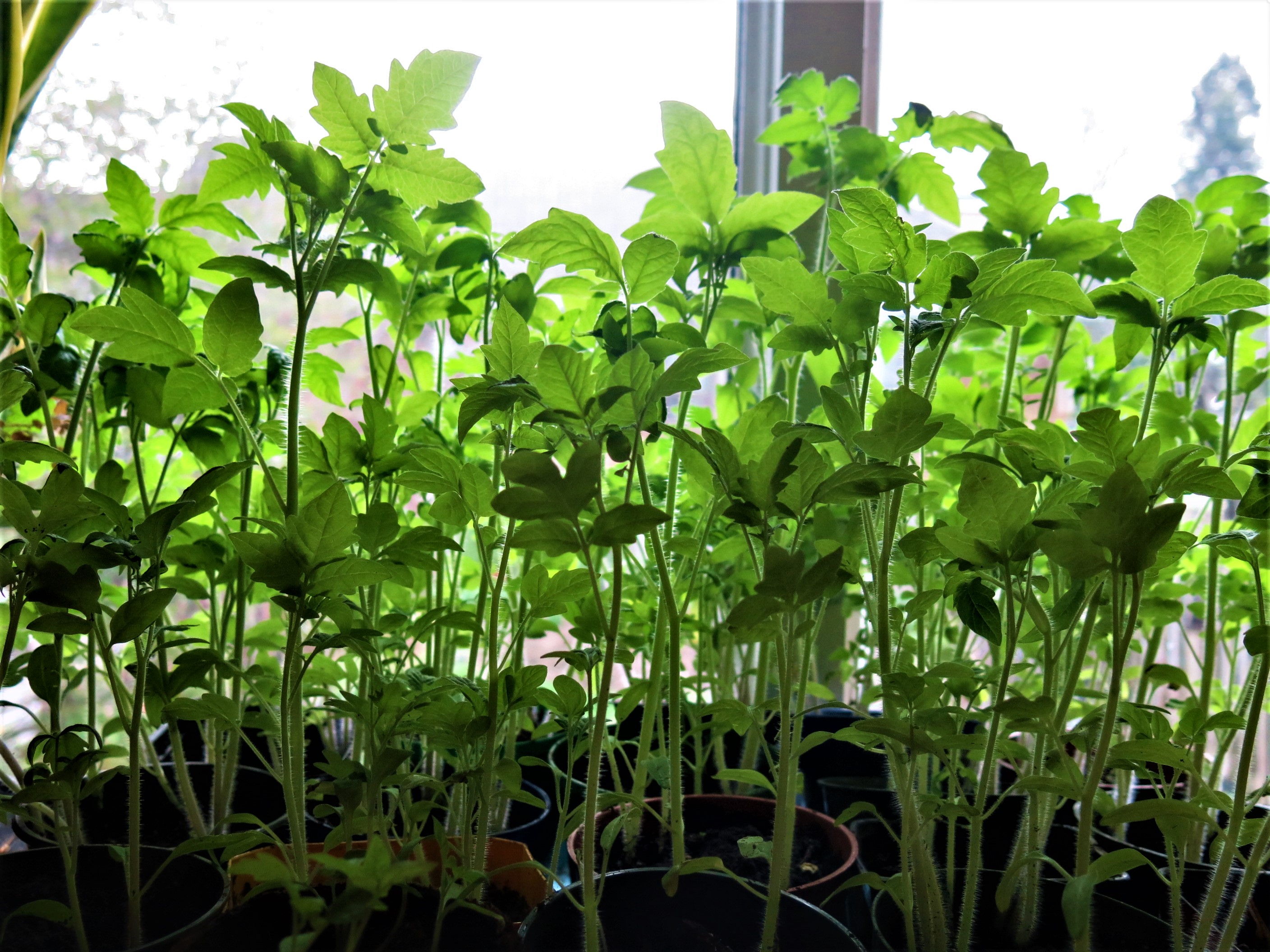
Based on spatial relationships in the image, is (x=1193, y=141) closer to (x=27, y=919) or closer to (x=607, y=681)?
(x=607, y=681)

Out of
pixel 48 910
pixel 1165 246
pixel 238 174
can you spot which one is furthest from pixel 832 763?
pixel 238 174

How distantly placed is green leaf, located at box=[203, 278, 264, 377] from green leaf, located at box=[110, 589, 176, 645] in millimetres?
168

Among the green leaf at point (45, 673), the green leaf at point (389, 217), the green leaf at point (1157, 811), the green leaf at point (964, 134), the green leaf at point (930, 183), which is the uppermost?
the green leaf at point (964, 134)

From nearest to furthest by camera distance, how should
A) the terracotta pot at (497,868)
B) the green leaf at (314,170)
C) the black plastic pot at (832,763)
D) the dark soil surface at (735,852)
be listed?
1. the green leaf at (314,170)
2. the terracotta pot at (497,868)
3. the dark soil surface at (735,852)
4. the black plastic pot at (832,763)

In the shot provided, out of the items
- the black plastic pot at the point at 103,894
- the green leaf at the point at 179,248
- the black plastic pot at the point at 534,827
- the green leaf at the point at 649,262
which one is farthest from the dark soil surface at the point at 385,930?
the green leaf at the point at 179,248

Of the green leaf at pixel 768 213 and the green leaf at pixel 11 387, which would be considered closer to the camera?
the green leaf at pixel 11 387

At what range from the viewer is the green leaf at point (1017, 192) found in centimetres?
73

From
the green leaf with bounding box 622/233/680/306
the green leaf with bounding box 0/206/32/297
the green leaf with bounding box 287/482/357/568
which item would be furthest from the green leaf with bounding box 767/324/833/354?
the green leaf with bounding box 0/206/32/297

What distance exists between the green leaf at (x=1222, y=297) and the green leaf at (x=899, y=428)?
0.85ft

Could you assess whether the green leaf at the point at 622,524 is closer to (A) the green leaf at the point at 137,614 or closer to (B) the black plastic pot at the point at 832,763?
(A) the green leaf at the point at 137,614

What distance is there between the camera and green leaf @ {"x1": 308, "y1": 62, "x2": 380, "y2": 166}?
562mm

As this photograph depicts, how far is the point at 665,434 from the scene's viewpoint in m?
0.99

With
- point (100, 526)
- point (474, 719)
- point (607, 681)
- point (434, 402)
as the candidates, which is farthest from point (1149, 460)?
point (100, 526)

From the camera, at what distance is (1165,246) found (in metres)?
0.56
